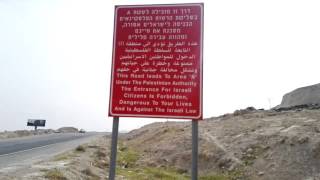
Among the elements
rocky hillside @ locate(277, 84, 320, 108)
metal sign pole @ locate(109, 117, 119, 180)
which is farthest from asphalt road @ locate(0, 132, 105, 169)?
rocky hillside @ locate(277, 84, 320, 108)

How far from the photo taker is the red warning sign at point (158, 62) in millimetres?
8133

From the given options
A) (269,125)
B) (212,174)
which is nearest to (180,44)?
(212,174)

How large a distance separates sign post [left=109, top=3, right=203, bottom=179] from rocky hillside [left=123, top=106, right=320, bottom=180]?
13399 millimetres

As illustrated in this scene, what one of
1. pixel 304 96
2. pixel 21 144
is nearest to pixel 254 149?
pixel 304 96

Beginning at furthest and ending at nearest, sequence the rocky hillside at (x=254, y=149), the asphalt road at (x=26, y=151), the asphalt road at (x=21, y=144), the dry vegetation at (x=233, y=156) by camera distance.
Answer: the asphalt road at (x=21, y=144), the asphalt road at (x=26, y=151), the rocky hillside at (x=254, y=149), the dry vegetation at (x=233, y=156)

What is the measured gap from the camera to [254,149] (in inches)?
957

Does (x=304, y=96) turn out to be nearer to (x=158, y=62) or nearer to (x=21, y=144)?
(x=21, y=144)

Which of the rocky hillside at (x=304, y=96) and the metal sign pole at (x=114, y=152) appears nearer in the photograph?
the metal sign pole at (x=114, y=152)

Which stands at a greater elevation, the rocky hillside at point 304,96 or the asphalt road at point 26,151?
the rocky hillside at point 304,96

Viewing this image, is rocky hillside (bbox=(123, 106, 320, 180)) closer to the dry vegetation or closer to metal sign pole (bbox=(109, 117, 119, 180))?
the dry vegetation

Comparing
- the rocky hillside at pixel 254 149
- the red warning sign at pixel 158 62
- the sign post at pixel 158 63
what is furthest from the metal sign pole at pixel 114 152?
the rocky hillside at pixel 254 149

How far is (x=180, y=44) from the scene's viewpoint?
8234mm

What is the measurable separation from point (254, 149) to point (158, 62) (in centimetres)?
1697

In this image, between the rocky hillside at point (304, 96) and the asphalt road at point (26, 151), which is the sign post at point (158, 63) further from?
the rocky hillside at point (304, 96)
